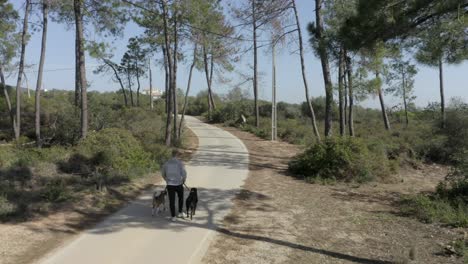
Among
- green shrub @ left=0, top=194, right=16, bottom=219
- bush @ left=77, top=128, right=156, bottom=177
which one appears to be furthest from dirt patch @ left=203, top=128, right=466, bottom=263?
green shrub @ left=0, top=194, right=16, bottom=219

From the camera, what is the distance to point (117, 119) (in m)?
24.5

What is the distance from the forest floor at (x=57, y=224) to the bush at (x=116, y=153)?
2.07 meters

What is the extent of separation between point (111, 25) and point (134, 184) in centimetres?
779

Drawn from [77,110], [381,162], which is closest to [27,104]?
[77,110]

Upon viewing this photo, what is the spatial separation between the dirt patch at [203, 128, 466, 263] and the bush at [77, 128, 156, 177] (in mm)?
3768

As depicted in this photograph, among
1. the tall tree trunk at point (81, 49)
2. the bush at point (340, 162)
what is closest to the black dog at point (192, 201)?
the bush at point (340, 162)

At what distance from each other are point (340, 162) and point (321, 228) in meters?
6.84

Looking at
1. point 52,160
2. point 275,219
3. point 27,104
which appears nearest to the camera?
point 275,219

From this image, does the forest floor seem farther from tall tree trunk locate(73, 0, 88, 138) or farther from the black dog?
tall tree trunk locate(73, 0, 88, 138)

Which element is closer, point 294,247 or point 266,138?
point 294,247

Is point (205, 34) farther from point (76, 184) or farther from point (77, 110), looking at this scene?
point (76, 184)

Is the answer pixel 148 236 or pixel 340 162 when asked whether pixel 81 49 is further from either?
pixel 148 236

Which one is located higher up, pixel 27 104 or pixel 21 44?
pixel 21 44

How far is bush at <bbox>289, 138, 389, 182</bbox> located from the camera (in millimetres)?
16219
